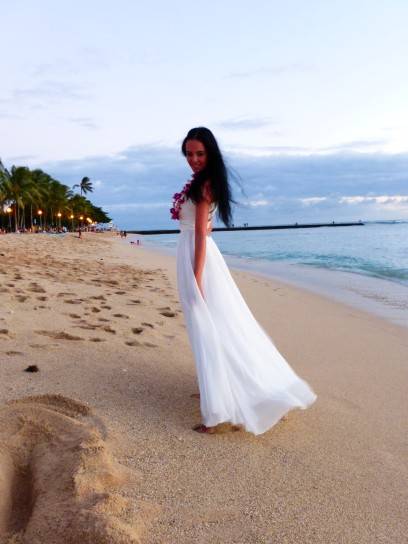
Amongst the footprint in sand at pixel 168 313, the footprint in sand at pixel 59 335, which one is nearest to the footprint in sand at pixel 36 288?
the footprint in sand at pixel 168 313

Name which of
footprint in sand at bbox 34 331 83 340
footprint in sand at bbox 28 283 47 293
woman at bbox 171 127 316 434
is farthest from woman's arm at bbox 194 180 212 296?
footprint in sand at bbox 28 283 47 293

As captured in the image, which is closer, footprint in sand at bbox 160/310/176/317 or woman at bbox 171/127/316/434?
woman at bbox 171/127/316/434

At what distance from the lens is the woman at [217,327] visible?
299 centimetres

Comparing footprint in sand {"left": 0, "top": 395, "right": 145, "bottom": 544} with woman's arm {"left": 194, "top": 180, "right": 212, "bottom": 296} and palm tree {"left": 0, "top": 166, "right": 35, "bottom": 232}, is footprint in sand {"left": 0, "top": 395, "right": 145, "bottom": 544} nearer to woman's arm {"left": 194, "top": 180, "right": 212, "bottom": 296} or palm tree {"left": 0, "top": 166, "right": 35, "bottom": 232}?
woman's arm {"left": 194, "top": 180, "right": 212, "bottom": 296}

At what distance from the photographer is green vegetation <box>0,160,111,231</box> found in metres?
61.6

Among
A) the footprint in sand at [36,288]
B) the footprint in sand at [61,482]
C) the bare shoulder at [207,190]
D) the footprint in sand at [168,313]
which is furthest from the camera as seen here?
the footprint in sand at [36,288]

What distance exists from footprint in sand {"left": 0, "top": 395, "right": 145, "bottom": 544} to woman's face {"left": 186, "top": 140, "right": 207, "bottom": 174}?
165 cm

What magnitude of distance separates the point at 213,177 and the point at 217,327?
93 cm

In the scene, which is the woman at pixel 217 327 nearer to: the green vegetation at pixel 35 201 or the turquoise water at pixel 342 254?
the turquoise water at pixel 342 254

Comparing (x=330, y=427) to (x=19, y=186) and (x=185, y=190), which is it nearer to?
(x=185, y=190)

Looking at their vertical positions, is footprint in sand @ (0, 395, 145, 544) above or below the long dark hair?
below

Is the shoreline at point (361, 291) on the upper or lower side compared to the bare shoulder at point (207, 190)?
lower

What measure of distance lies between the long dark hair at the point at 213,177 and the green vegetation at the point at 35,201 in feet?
181

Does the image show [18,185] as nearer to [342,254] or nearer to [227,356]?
[342,254]
